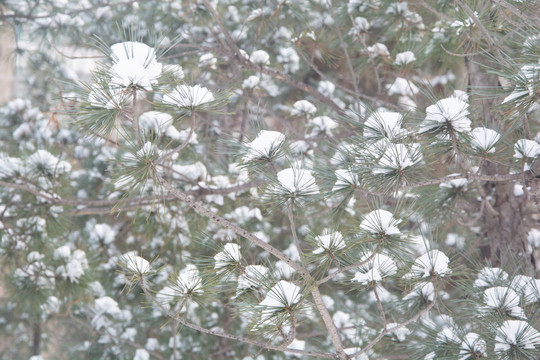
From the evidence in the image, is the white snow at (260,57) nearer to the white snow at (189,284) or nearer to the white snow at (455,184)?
the white snow at (455,184)

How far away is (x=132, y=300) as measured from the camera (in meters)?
2.65

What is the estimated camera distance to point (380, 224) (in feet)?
3.43

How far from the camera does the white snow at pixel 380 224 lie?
3.43 feet

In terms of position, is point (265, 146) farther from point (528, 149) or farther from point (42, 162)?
point (42, 162)

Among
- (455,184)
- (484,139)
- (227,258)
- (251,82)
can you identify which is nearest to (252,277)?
(227,258)

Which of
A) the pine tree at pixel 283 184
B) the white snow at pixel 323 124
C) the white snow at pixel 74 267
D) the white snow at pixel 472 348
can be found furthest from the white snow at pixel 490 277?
the white snow at pixel 74 267

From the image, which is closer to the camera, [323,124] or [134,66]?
[134,66]

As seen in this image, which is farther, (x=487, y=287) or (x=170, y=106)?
(x=487, y=287)

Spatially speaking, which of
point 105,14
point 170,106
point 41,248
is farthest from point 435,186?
point 105,14

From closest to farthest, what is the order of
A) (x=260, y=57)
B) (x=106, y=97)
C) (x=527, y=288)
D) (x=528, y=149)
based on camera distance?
1. (x=106, y=97)
2. (x=528, y=149)
3. (x=527, y=288)
4. (x=260, y=57)

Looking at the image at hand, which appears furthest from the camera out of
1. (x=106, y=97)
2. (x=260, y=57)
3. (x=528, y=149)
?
(x=260, y=57)

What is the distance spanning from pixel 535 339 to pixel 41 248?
6.28 feet

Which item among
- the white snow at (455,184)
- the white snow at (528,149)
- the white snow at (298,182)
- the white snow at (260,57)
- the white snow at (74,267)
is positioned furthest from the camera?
the white snow at (74,267)

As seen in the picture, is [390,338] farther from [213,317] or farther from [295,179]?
[213,317]
